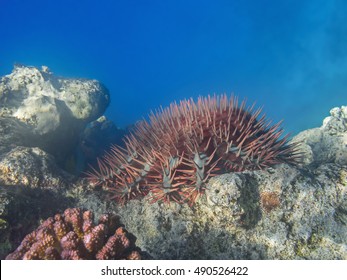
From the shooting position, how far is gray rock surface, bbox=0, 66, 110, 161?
632cm

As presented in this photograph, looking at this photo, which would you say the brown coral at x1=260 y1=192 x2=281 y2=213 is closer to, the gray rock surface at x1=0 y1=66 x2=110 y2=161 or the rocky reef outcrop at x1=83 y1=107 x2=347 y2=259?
the rocky reef outcrop at x1=83 y1=107 x2=347 y2=259

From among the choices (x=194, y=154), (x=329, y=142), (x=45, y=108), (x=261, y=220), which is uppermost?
(x=45, y=108)

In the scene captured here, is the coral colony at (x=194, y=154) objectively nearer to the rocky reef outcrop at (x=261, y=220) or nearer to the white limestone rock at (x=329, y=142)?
the rocky reef outcrop at (x=261, y=220)

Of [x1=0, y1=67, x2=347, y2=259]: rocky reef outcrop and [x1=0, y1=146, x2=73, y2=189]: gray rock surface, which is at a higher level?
[x1=0, y1=146, x2=73, y2=189]: gray rock surface

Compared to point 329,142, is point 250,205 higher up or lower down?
lower down

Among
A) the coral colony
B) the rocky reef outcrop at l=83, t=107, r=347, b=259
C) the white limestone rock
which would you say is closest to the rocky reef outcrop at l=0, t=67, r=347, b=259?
the rocky reef outcrop at l=83, t=107, r=347, b=259

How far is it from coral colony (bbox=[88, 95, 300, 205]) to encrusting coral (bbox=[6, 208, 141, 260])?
1.02m

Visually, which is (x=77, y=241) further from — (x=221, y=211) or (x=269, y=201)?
(x=269, y=201)

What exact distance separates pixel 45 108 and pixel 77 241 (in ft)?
14.9

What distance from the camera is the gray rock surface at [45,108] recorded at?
6.32 meters

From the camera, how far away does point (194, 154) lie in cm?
396

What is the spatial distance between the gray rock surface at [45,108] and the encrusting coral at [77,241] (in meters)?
3.08

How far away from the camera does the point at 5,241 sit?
3584 millimetres

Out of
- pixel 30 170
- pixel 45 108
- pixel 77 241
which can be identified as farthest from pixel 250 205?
pixel 45 108
